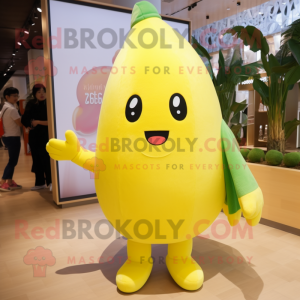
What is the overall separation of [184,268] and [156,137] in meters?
0.76

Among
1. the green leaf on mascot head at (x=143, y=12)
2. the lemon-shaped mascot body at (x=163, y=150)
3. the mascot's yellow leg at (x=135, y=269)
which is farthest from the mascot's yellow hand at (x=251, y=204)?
the green leaf on mascot head at (x=143, y=12)

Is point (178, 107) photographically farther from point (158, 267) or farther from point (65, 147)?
point (158, 267)

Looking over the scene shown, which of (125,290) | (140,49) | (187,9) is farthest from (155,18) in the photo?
(187,9)

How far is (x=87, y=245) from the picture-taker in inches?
86.0

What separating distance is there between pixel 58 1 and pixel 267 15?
4717 mm

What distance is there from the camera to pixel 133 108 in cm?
141

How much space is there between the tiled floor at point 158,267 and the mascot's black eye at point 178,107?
922 mm

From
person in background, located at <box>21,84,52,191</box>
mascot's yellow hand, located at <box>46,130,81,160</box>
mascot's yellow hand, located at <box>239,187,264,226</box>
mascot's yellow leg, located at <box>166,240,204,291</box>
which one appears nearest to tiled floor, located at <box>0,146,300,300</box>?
mascot's yellow leg, located at <box>166,240,204,291</box>

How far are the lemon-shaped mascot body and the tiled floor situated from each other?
15 centimetres

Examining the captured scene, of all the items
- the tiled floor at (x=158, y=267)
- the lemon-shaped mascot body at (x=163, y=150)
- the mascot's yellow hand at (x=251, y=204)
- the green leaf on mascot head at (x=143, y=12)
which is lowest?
the tiled floor at (x=158, y=267)

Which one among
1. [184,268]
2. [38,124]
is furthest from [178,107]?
[38,124]

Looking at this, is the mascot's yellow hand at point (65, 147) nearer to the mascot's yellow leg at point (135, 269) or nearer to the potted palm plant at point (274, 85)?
the mascot's yellow leg at point (135, 269)

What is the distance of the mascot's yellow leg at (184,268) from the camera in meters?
1.57

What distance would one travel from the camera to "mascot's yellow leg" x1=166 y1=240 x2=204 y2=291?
5.15ft
